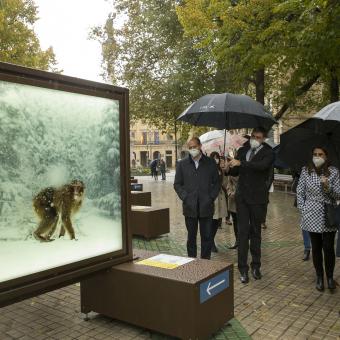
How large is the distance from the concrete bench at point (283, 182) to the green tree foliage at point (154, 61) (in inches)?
218

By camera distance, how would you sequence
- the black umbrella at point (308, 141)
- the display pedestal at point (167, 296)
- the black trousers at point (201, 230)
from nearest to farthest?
the display pedestal at point (167, 296) < the black umbrella at point (308, 141) < the black trousers at point (201, 230)

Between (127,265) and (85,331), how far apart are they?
760 millimetres

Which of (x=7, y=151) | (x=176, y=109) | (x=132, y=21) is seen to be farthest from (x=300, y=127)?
(x=132, y=21)

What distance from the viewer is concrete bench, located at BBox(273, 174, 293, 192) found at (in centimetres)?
2000

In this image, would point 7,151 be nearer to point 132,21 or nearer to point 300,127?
point 300,127

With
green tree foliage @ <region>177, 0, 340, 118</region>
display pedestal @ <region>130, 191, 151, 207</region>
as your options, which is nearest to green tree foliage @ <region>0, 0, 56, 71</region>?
green tree foliage @ <region>177, 0, 340, 118</region>

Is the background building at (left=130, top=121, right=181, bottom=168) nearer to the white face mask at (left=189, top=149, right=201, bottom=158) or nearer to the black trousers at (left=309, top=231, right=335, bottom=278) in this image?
the white face mask at (left=189, top=149, right=201, bottom=158)

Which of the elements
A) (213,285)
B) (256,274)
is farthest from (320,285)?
(213,285)

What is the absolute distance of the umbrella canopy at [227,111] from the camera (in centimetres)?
621

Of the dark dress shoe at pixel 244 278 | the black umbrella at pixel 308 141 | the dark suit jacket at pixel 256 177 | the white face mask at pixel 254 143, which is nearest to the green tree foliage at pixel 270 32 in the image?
the black umbrella at pixel 308 141

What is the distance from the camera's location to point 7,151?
3.36 m

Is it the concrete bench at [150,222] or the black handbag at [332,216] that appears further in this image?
the concrete bench at [150,222]

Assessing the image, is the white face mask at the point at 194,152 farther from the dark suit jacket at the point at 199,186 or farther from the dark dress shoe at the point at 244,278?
the dark dress shoe at the point at 244,278

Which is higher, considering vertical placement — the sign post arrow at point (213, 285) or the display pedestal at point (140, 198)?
the display pedestal at point (140, 198)
